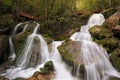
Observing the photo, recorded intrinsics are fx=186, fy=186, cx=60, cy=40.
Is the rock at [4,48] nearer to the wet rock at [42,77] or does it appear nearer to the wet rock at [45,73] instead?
the wet rock at [45,73]

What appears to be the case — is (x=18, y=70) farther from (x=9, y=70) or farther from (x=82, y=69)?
(x=82, y=69)

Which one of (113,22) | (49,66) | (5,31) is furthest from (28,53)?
(113,22)

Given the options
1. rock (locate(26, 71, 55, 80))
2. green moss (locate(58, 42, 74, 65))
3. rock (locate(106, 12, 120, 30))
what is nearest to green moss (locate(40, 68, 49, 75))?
rock (locate(26, 71, 55, 80))

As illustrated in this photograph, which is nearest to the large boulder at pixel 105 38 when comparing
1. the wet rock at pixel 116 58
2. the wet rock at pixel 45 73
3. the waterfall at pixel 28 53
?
the wet rock at pixel 116 58

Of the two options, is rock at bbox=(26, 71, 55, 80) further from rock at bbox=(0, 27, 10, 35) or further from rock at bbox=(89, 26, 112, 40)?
rock at bbox=(0, 27, 10, 35)

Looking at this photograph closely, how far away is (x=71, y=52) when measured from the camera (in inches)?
373

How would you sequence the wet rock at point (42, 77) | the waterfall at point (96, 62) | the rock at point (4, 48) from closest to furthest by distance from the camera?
1. the wet rock at point (42, 77)
2. the waterfall at point (96, 62)
3. the rock at point (4, 48)

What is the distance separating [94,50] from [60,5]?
37.0 feet

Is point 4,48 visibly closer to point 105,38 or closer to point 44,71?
point 44,71

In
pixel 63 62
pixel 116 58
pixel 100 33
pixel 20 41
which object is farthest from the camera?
pixel 20 41

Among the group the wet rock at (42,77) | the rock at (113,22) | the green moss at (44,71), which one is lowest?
the wet rock at (42,77)

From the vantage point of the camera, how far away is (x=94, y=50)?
9961mm

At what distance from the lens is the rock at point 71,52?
29.6ft

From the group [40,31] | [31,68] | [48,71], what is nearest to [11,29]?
[40,31]
